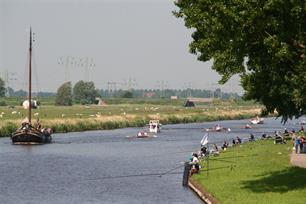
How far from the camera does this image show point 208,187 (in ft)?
152

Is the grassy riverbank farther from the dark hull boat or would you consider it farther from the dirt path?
the dark hull boat

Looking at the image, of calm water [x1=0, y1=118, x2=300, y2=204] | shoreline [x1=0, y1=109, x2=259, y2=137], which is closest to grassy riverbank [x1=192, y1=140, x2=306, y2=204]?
calm water [x1=0, y1=118, x2=300, y2=204]

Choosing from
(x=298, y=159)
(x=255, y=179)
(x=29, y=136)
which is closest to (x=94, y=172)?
(x=298, y=159)

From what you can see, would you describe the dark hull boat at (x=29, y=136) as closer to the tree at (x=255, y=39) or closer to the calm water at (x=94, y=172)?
the calm water at (x=94, y=172)

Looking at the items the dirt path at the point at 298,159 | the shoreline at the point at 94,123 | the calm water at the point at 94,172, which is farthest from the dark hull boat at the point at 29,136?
the dirt path at the point at 298,159

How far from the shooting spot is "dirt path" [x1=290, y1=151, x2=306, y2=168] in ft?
174

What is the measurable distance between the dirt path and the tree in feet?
45.7

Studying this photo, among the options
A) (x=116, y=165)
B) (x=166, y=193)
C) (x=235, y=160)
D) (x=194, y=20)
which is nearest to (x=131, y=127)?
(x=116, y=165)

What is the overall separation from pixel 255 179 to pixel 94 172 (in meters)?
22.3

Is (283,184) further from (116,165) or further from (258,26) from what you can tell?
(116,165)

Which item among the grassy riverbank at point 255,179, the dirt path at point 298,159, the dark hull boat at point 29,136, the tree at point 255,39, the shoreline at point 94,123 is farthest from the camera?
the shoreline at point 94,123

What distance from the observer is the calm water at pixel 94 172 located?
48062 mm

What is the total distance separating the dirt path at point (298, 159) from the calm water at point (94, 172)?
377 inches

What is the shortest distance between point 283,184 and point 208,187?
5.87 metres
